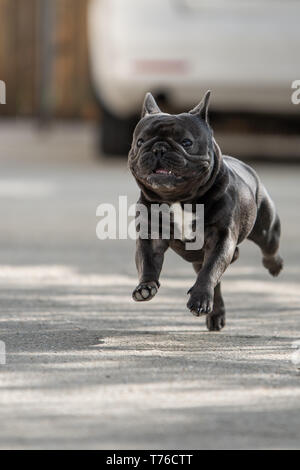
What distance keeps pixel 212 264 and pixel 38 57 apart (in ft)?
40.2

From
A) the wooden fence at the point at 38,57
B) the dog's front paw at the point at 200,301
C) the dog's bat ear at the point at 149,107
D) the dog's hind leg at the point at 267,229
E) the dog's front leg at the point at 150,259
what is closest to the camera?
the dog's front paw at the point at 200,301

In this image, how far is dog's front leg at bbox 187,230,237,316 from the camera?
13.1ft

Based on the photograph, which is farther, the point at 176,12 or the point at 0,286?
the point at 176,12

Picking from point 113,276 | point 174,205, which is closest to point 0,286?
point 113,276

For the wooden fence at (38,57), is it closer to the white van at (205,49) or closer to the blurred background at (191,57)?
the blurred background at (191,57)

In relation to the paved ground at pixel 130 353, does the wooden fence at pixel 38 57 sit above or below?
above

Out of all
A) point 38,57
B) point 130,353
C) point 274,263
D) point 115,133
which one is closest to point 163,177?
point 130,353

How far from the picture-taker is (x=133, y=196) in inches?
336

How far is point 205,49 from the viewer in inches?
372

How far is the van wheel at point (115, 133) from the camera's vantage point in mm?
10656

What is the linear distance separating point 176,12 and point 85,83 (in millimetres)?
6777

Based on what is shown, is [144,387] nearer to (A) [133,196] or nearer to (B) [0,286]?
(B) [0,286]

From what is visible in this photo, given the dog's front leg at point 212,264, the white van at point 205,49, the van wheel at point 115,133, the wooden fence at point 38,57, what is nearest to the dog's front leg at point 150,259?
the dog's front leg at point 212,264
